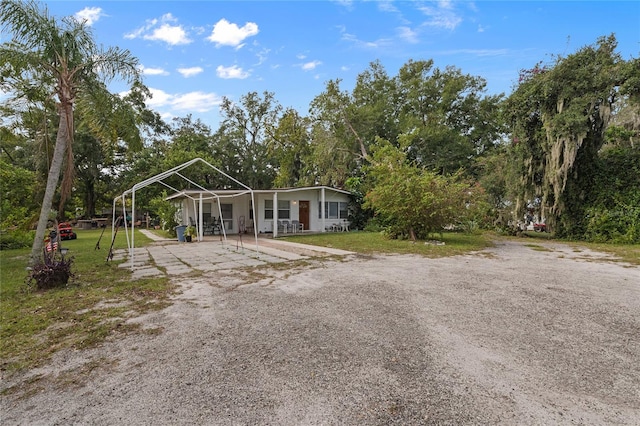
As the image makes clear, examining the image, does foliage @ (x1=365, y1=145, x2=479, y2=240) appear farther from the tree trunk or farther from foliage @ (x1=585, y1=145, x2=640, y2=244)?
the tree trunk

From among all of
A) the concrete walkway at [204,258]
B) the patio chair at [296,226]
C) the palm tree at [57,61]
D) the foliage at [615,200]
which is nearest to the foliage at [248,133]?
the patio chair at [296,226]

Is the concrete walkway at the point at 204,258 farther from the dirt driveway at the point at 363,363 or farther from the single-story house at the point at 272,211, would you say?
the single-story house at the point at 272,211

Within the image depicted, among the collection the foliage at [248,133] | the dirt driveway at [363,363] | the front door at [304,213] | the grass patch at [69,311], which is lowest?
the dirt driveway at [363,363]

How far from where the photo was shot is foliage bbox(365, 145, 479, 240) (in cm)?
1091

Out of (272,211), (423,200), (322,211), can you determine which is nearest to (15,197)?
(272,211)

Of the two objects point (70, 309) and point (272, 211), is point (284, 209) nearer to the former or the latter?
point (272, 211)

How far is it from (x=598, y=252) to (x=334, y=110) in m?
17.6

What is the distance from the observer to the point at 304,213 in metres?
17.3

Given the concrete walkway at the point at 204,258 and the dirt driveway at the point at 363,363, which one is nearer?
the dirt driveway at the point at 363,363

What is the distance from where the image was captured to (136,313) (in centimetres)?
401

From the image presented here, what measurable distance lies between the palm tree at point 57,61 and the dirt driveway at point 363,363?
387 cm

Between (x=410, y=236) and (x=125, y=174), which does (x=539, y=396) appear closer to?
(x=410, y=236)

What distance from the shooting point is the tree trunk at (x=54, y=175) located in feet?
18.6

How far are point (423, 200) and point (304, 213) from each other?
8.02 meters
